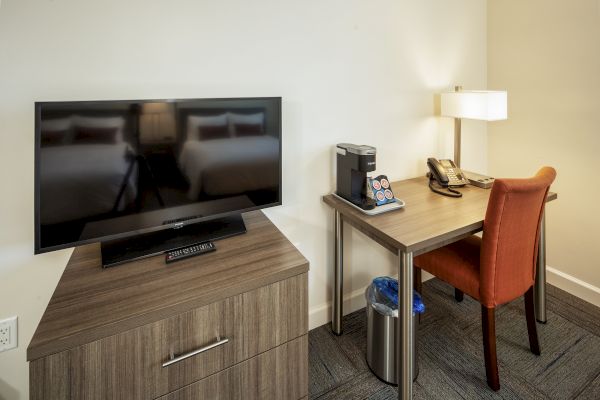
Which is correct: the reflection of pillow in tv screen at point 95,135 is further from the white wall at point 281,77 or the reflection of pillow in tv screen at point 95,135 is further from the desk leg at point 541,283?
the desk leg at point 541,283

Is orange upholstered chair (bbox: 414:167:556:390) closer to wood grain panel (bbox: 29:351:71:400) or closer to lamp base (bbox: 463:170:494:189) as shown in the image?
lamp base (bbox: 463:170:494:189)

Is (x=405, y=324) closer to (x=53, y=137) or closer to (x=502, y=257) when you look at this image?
(x=502, y=257)

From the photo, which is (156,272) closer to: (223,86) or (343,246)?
(223,86)

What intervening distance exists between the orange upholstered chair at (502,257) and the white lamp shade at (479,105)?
0.49m

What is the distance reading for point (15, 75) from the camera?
3.81ft

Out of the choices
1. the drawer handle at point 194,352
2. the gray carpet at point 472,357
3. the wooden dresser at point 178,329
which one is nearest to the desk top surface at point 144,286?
the wooden dresser at point 178,329

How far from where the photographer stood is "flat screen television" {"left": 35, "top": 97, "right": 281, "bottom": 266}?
110 cm

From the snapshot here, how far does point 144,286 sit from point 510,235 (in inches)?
57.7

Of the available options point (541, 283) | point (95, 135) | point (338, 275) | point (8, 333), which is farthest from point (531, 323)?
point (8, 333)

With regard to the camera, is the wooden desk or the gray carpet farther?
the gray carpet

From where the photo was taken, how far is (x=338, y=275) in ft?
6.21

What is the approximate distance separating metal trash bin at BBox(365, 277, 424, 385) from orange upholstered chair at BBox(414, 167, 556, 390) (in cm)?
26

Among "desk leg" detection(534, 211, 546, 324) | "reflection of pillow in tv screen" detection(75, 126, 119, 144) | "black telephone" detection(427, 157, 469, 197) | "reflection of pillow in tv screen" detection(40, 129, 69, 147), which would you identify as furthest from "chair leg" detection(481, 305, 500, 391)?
"reflection of pillow in tv screen" detection(40, 129, 69, 147)

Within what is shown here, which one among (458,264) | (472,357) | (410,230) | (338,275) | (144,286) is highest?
(410,230)
